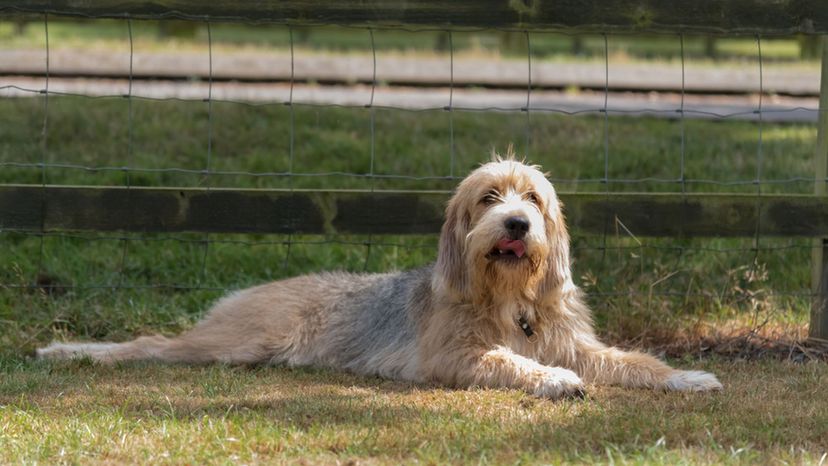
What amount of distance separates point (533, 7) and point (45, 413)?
3507 millimetres

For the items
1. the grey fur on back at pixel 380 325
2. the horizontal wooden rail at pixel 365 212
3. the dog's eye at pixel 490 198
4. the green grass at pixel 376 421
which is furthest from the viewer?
the horizontal wooden rail at pixel 365 212

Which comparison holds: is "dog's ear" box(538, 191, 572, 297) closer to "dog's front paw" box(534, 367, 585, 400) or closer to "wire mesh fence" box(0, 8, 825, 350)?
"dog's front paw" box(534, 367, 585, 400)

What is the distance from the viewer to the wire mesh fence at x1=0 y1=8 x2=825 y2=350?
7.70 m

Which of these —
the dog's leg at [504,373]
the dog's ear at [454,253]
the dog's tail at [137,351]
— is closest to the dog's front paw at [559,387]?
the dog's leg at [504,373]

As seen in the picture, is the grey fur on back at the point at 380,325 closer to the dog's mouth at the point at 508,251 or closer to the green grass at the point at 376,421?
the green grass at the point at 376,421

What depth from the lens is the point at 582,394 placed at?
584 centimetres

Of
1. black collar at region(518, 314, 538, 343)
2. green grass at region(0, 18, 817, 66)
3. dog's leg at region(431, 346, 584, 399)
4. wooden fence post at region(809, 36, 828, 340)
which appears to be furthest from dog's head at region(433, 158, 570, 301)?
green grass at region(0, 18, 817, 66)

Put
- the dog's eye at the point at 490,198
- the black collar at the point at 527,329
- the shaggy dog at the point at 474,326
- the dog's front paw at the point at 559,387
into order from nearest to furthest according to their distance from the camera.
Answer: the dog's front paw at the point at 559,387 → the shaggy dog at the point at 474,326 → the dog's eye at the point at 490,198 → the black collar at the point at 527,329

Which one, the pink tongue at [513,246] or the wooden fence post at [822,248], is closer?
the pink tongue at [513,246]

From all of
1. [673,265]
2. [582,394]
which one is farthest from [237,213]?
[673,265]

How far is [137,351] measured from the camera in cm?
700

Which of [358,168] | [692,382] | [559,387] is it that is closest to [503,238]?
[559,387]

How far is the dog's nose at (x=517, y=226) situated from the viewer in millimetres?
5969

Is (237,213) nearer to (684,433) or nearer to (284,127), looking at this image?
(684,433)
